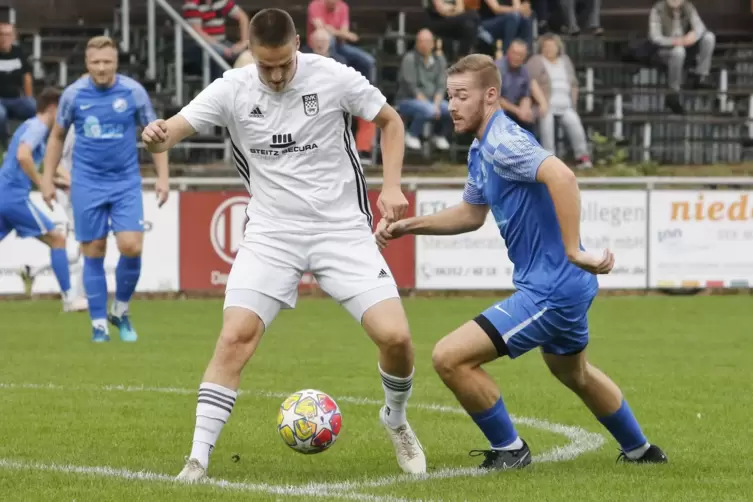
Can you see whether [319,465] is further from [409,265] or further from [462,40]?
[462,40]

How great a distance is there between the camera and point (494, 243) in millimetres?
17922

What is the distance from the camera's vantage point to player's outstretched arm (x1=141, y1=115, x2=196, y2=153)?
6.26m

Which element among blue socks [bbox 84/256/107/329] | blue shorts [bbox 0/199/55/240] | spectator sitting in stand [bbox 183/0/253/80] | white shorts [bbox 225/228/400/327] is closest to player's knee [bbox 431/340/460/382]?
white shorts [bbox 225/228/400/327]

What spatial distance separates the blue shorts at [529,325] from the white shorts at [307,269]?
53cm

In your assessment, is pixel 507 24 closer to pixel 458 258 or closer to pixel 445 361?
pixel 458 258

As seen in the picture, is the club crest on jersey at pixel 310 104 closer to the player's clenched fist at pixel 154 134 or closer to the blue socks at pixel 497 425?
the player's clenched fist at pixel 154 134

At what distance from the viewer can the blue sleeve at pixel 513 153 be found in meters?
6.18

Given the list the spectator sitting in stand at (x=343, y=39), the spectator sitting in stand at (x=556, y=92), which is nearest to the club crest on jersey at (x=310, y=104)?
the spectator sitting in stand at (x=343, y=39)

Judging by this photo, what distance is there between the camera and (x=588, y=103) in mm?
23062

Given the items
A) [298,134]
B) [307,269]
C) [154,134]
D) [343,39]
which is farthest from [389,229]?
[343,39]

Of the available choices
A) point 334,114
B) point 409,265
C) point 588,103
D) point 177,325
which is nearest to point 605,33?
point 588,103

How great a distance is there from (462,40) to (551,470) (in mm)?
16150

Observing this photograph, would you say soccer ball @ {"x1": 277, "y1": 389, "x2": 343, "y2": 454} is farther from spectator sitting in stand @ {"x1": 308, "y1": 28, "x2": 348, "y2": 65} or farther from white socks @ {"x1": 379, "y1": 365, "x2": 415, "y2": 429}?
spectator sitting in stand @ {"x1": 308, "y1": 28, "x2": 348, "y2": 65}

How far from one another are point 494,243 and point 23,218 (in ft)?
19.2
